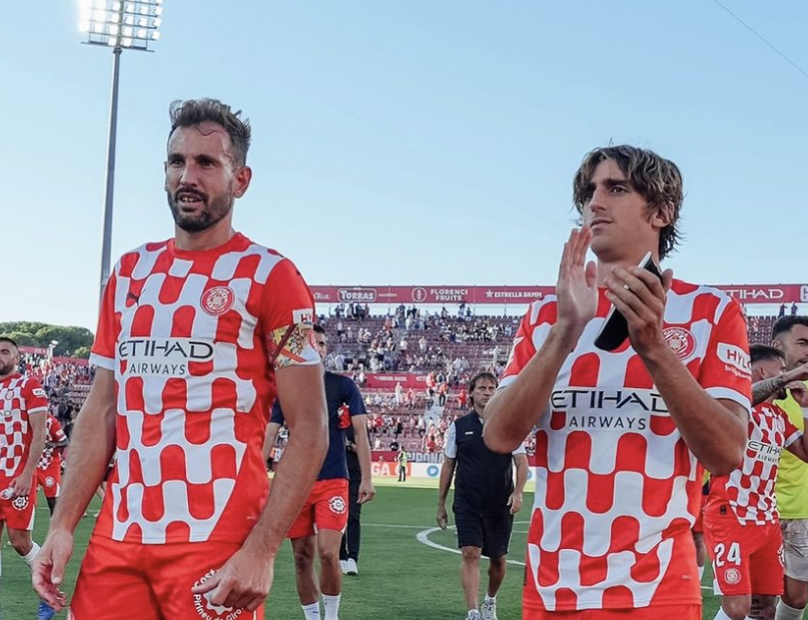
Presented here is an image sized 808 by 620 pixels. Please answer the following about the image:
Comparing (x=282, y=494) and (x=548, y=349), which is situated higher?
(x=548, y=349)

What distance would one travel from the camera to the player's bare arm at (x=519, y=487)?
1030 centimetres

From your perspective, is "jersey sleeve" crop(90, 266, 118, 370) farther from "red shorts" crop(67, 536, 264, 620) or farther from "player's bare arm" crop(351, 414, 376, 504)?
"player's bare arm" crop(351, 414, 376, 504)

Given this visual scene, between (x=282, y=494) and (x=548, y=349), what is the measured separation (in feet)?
3.06

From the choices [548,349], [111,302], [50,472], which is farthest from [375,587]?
[548,349]

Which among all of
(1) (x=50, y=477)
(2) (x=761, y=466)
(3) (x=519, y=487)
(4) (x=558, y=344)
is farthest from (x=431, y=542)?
(4) (x=558, y=344)

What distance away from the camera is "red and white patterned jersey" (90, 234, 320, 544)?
341 cm

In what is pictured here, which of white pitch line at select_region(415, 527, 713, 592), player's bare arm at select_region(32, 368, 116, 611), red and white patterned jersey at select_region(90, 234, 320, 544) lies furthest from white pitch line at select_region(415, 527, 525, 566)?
red and white patterned jersey at select_region(90, 234, 320, 544)

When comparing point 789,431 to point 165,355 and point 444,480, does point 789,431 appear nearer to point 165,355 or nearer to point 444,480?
point 444,480

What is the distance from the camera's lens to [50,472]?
15484 millimetres

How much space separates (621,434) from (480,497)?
24.7ft

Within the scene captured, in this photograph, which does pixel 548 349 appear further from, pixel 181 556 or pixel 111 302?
pixel 111 302

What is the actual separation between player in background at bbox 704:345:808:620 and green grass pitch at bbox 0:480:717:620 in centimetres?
248

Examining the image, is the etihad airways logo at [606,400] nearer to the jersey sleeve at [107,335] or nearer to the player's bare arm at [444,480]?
the jersey sleeve at [107,335]

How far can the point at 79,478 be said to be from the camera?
143 inches
